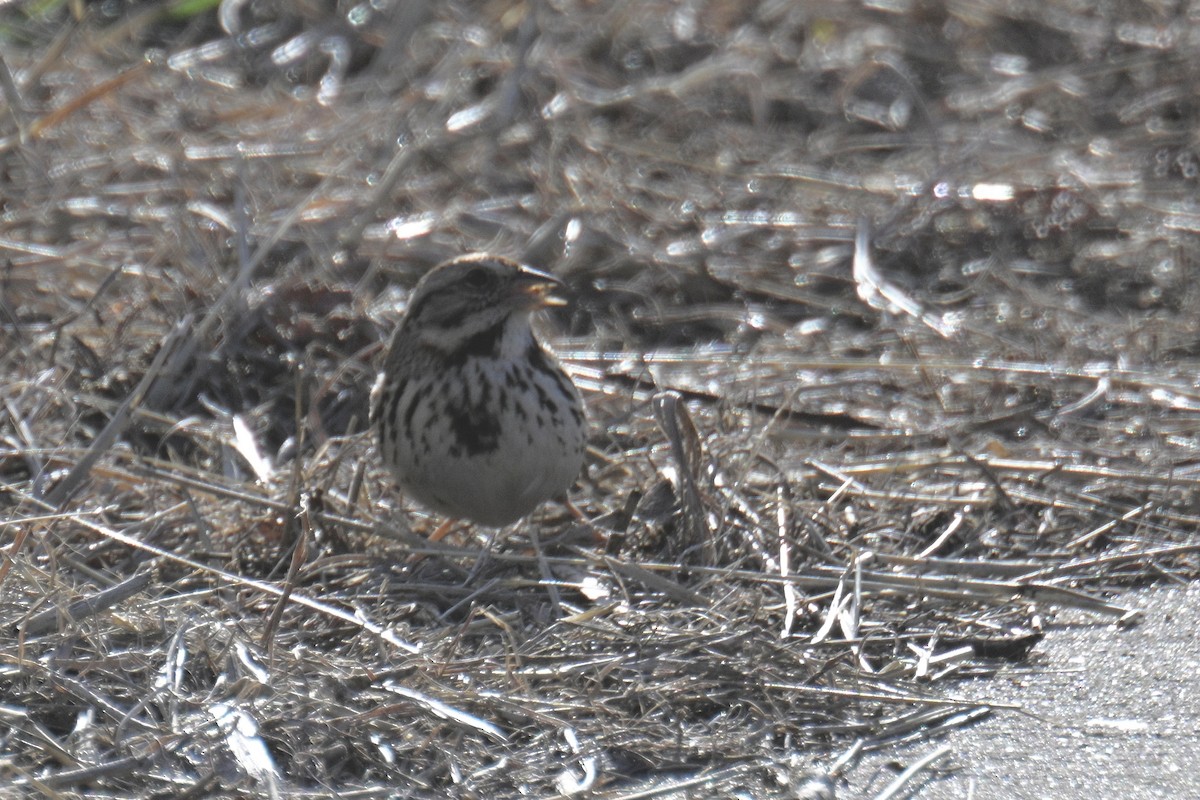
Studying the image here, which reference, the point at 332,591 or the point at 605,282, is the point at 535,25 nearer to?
the point at 605,282

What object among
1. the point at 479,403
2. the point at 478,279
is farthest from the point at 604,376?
the point at 479,403

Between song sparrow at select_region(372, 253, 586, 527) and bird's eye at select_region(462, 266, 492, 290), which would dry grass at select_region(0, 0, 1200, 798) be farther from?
bird's eye at select_region(462, 266, 492, 290)

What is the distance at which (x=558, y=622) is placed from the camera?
376 cm

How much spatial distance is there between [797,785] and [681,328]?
2885mm

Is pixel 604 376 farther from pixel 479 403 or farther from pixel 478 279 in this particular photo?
pixel 479 403

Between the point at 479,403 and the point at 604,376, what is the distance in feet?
3.83

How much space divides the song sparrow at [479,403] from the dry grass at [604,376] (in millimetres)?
167

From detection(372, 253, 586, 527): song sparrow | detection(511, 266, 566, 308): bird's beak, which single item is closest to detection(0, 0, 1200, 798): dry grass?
detection(372, 253, 586, 527): song sparrow

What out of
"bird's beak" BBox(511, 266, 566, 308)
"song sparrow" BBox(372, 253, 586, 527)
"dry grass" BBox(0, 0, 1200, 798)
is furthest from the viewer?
"bird's beak" BBox(511, 266, 566, 308)

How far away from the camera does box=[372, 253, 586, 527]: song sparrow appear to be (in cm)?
436

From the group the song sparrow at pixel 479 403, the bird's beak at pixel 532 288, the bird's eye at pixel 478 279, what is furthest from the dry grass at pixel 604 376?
the bird's eye at pixel 478 279

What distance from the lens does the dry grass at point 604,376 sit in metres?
3.43

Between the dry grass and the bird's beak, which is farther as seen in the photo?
the bird's beak

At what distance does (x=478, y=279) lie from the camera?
466cm
